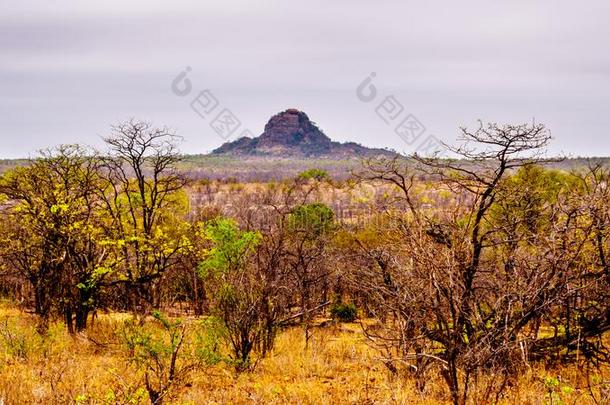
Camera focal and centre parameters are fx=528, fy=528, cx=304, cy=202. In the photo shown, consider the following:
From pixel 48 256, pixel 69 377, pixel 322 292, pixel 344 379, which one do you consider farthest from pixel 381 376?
pixel 322 292

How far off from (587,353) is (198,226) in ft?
35.9

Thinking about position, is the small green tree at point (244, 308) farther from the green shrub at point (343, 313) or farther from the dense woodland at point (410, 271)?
the green shrub at point (343, 313)

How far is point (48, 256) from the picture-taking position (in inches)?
549

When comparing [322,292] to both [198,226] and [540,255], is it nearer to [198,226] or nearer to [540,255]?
[198,226]

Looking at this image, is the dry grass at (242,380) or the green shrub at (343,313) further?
the green shrub at (343,313)

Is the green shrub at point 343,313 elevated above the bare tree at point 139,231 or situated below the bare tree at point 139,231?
below

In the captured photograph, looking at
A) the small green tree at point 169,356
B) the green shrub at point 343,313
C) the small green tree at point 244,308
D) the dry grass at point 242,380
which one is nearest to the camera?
the dry grass at point 242,380

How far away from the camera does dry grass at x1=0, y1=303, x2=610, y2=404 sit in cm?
749

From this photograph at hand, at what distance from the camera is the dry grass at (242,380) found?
7.49m

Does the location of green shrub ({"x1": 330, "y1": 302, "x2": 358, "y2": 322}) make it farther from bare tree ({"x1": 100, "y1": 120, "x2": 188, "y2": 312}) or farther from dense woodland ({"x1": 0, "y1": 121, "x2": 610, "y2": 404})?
bare tree ({"x1": 100, "y1": 120, "x2": 188, "y2": 312})

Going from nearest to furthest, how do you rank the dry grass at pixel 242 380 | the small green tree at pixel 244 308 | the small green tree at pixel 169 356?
the dry grass at pixel 242 380, the small green tree at pixel 169 356, the small green tree at pixel 244 308

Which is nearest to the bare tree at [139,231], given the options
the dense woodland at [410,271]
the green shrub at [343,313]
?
the dense woodland at [410,271]

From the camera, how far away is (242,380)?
9.44 metres

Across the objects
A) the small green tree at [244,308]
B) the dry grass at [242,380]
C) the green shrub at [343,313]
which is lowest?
the green shrub at [343,313]
